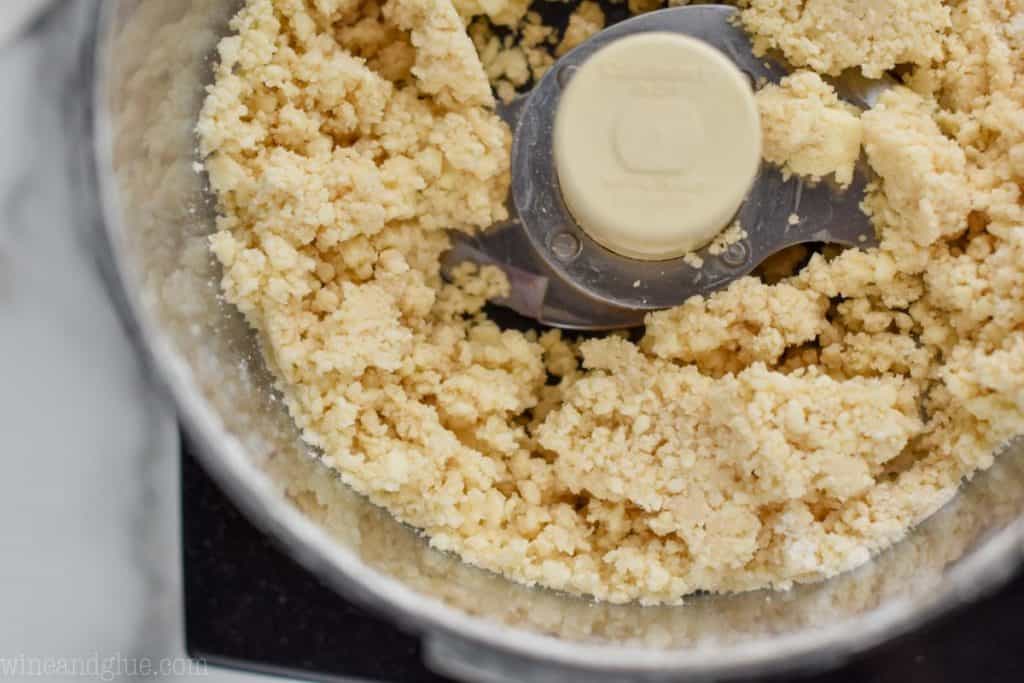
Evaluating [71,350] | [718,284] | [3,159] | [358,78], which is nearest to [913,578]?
[718,284]

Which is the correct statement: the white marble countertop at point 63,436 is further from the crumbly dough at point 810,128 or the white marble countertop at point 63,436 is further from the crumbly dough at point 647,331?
the crumbly dough at point 810,128

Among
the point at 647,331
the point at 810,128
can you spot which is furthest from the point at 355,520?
the point at 810,128

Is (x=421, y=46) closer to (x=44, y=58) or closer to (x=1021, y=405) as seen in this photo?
(x=44, y=58)

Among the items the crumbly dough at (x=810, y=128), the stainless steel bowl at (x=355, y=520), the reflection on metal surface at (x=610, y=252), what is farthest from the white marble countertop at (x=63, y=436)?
the crumbly dough at (x=810, y=128)

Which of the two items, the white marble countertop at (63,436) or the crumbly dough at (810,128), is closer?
the crumbly dough at (810,128)

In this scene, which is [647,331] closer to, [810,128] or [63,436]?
[810,128]

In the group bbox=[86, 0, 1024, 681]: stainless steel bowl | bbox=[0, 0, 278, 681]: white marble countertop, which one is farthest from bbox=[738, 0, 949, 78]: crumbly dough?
bbox=[0, 0, 278, 681]: white marble countertop
